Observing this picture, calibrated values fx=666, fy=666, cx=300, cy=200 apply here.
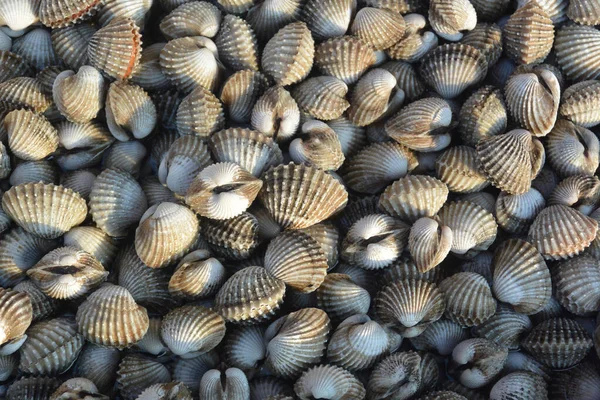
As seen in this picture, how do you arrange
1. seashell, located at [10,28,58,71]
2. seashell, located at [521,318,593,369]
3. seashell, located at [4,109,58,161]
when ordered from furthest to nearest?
seashell, located at [10,28,58,71] → seashell, located at [4,109,58,161] → seashell, located at [521,318,593,369]

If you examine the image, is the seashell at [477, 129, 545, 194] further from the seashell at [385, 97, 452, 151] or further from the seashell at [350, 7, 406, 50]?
the seashell at [350, 7, 406, 50]

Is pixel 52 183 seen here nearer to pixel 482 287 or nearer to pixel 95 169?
pixel 95 169

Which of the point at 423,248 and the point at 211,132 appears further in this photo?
the point at 211,132

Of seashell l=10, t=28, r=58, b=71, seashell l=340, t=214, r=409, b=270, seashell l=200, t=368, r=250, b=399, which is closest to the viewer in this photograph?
seashell l=200, t=368, r=250, b=399

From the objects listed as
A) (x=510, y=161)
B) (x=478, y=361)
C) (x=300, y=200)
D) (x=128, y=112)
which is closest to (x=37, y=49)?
(x=128, y=112)

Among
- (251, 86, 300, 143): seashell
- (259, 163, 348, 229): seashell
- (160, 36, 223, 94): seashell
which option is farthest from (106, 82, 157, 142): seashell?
(259, 163, 348, 229): seashell

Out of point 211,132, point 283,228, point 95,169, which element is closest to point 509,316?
point 283,228

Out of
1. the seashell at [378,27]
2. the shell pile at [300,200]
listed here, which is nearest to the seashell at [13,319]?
the shell pile at [300,200]
